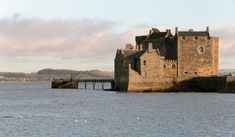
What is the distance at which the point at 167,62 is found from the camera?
271 feet

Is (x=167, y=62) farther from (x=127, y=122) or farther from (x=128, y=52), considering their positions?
(x=127, y=122)

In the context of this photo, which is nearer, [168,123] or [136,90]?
[168,123]

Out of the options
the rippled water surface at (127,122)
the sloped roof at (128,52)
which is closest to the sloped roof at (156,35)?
the sloped roof at (128,52)

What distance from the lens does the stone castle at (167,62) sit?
78625 mm

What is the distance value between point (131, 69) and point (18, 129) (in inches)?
1700

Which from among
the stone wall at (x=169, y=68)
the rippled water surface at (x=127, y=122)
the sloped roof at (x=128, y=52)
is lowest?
the rippled water surface at (x=127, y=122)

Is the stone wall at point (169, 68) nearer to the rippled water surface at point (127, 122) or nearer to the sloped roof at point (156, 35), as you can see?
the sloped roof at point (156, 35)

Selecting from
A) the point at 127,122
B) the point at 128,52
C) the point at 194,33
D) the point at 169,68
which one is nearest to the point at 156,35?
the point at 194,33

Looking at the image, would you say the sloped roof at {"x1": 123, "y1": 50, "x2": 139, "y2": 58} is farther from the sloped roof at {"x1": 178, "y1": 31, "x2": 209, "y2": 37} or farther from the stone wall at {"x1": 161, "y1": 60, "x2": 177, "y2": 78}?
the sloped roof at {"x1": 178, "y1": 31, "x2": 209, "y2": 37}

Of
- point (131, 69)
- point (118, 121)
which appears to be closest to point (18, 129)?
point (118, 121)

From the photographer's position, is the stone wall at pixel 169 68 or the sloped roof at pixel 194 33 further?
the sloped roof at pixel 194 33

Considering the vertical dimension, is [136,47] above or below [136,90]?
above

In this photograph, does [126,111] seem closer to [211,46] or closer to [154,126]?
[154,126]

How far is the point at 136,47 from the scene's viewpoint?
285ft
